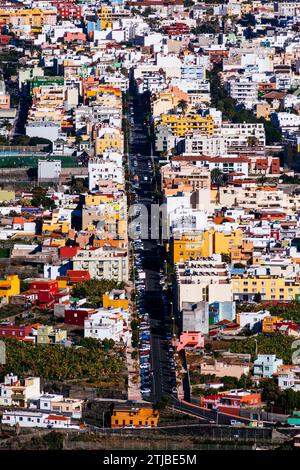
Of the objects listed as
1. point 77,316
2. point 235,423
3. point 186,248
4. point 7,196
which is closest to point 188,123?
point 7,196

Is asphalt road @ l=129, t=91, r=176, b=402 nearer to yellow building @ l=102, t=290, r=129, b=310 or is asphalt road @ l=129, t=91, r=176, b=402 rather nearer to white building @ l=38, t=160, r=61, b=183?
yellow building @ l=102, t=290, r=129, b=310

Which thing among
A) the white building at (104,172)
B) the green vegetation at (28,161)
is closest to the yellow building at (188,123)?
the green vegetation at (28,161)

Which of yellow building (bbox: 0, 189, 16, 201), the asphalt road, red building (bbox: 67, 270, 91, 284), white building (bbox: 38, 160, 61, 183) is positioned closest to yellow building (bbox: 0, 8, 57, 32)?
the asphalt road

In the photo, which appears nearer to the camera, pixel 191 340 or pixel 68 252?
pixel 191 340

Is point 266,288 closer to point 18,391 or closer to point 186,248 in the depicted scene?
point 186,248
